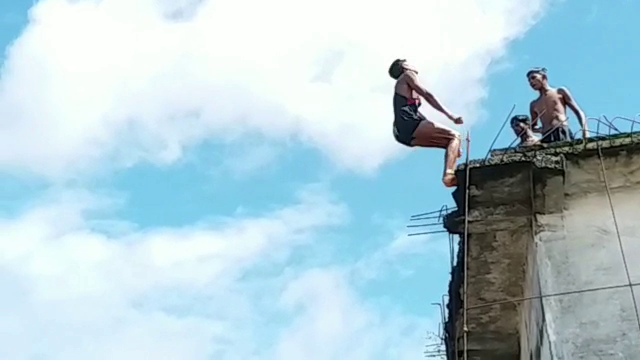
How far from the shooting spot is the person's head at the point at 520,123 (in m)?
10.6

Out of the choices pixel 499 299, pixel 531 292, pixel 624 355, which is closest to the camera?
pixel 624 355

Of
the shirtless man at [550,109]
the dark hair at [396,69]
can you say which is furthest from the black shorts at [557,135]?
the dark hair at [396,69]

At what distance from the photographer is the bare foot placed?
32.1ft

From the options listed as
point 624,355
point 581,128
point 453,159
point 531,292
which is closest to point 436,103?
point 453,159

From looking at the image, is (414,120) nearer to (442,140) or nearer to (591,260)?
(442,140)

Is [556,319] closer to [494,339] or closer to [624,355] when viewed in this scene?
[624,355]

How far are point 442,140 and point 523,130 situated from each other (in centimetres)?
87

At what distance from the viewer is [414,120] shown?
1042 cm

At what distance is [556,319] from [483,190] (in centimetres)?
143

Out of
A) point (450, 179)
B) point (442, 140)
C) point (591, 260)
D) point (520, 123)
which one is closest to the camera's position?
point (591, 260)

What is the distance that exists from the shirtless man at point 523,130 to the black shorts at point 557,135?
0.10m

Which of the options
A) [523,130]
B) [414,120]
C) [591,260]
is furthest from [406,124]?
[591,260]

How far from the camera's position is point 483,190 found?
381 inches

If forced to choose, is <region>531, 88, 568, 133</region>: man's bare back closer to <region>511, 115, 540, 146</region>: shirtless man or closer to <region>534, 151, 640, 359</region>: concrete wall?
<region>511, 115, 540, 146</region>: shirtless man
